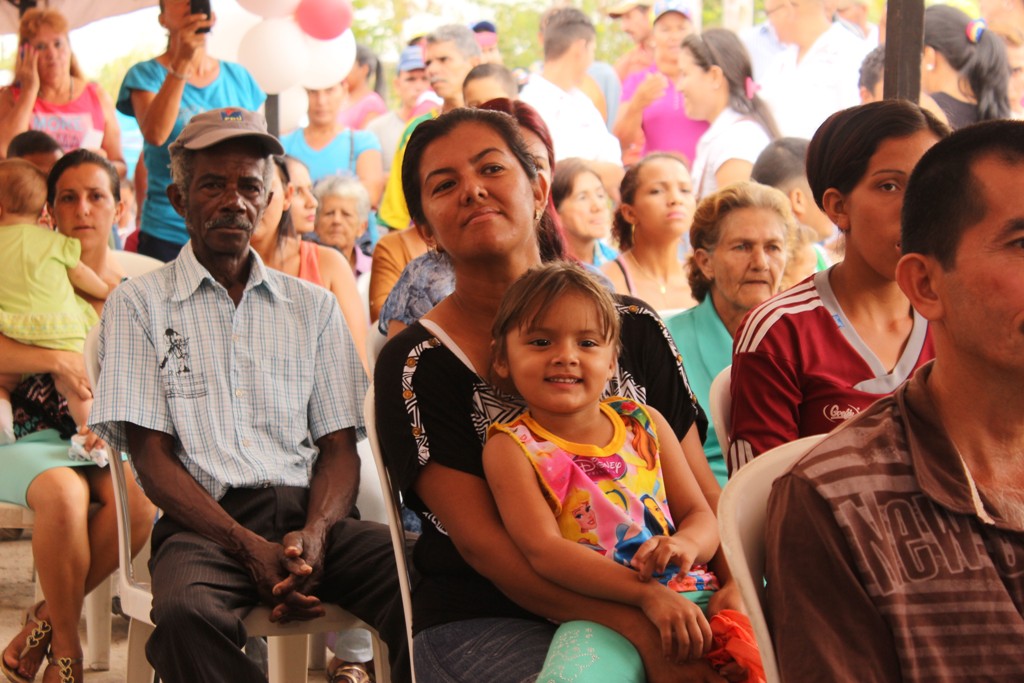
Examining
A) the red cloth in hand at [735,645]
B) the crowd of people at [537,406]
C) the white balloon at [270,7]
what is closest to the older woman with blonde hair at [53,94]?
the white balloon at [270,7]

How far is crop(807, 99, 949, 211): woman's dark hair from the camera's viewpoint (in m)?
2.09

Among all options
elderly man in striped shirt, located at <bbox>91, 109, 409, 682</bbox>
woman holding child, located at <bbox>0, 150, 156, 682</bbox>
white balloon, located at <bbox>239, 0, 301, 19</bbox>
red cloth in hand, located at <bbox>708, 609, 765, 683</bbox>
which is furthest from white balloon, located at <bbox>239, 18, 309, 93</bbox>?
red cloth in hand, located at <bbox>708, 609, 765, 683</bbox>

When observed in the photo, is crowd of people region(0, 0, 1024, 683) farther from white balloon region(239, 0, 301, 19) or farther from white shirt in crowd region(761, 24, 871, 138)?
white balloon region(239, 0, 301, 19)

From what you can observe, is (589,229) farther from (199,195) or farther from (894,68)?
(199,195)

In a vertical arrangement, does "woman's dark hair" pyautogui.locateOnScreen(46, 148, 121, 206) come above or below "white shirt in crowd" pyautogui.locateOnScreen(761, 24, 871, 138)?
below

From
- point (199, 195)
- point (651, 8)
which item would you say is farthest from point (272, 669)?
point (651, 8)

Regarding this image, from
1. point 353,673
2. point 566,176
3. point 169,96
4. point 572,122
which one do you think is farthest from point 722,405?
point 572,122

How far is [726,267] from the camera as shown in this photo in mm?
3094

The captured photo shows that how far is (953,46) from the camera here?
17.5ft

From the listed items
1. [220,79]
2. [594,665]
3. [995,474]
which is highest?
[220,79]

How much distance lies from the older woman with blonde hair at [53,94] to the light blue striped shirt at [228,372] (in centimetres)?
289

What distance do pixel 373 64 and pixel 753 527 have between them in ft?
18.4

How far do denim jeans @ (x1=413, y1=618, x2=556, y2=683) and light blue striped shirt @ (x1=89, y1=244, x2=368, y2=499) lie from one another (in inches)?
36.9

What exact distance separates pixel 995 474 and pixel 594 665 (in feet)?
1.94
